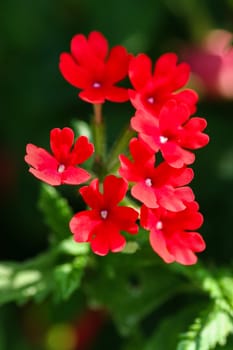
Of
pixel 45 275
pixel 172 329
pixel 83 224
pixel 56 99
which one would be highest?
pixel 56 99

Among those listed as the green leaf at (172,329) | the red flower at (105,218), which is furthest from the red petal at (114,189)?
the green leaf at (172,329)

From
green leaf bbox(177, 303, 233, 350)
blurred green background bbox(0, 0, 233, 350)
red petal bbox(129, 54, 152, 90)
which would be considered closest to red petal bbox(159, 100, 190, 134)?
red petal bbox(129, 54, 152, 90)

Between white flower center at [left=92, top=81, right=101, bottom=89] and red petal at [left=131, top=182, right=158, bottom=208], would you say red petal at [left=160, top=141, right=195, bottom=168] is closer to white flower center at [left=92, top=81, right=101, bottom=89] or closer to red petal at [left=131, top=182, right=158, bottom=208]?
red petal at [left=131, top=182, right=158, bottom=208]

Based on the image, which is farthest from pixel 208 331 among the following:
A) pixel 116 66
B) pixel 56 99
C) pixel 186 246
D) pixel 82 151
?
pixel 56 99

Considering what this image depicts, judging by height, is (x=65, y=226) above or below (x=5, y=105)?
below

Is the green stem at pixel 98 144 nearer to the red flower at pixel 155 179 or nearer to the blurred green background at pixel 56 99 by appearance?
the red flower at pixel 155 179

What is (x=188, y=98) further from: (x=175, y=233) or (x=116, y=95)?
(x=175, y=233)

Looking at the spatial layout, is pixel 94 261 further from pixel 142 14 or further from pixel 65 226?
pixel 142 14

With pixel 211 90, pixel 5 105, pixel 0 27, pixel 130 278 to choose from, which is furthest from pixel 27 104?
pixel 130 278
